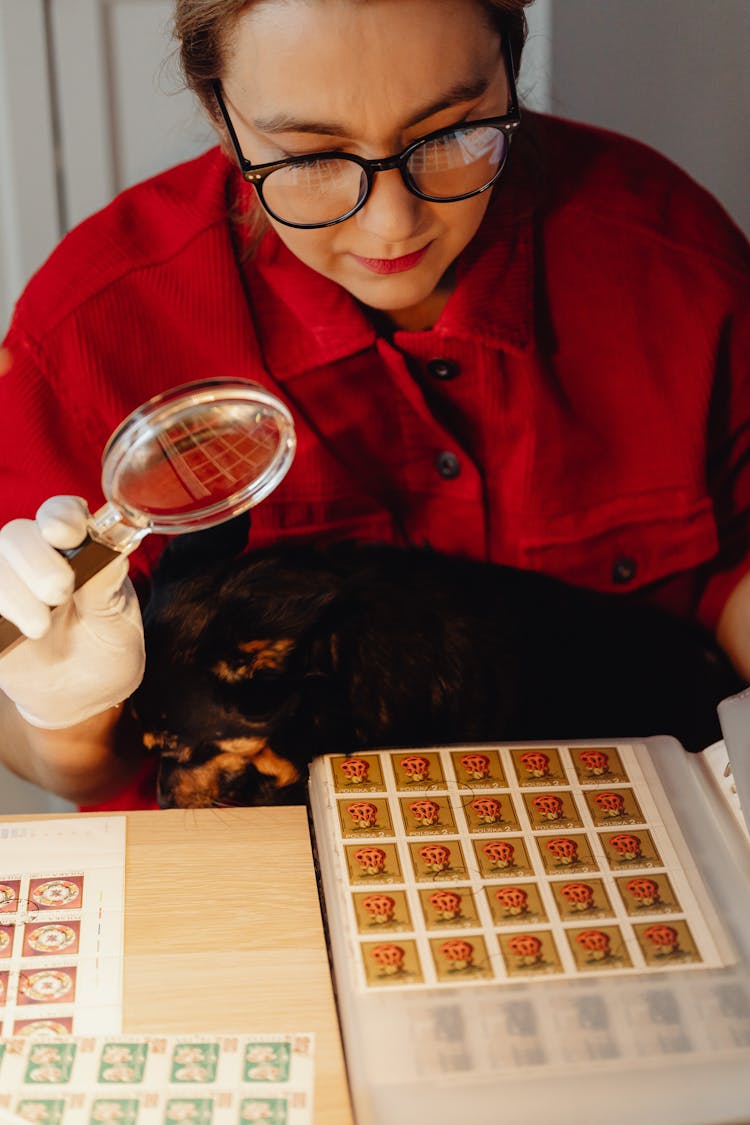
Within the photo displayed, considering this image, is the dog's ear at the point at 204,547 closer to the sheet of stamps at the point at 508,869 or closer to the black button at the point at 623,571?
the sheet of stamps at the point at 508,869

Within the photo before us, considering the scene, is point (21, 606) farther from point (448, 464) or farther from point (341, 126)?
point (448, 464)

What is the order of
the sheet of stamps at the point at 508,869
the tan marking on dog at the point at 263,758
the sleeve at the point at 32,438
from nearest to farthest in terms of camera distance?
1. the sheet of stamps at the point at 508,869
2. the tan marking on dog at the point at 263,758
3. the sleeve at the point at 32,438

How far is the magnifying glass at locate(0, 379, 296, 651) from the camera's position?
910 mm

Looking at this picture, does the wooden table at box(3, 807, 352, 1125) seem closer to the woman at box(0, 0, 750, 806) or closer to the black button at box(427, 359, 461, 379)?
the woman at box(0, 0, 750, 806)

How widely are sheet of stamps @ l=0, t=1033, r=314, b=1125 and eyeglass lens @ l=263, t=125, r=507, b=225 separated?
2.42 feet

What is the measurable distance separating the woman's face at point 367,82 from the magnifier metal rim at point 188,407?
0.25 m

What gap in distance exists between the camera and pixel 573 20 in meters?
1.67

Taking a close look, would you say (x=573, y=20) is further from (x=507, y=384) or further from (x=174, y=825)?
(x=174, y=825)

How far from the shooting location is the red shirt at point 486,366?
4.42ft

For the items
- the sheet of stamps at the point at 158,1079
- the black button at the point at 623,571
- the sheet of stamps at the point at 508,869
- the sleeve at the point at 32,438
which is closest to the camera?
the sheet of stamps at the point at 158,1079

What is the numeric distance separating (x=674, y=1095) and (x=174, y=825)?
46 centimetres

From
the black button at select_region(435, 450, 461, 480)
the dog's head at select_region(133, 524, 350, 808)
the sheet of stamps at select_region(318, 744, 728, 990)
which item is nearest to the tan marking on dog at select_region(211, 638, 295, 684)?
the dog's head at select_region(133, 524, 350, 808)

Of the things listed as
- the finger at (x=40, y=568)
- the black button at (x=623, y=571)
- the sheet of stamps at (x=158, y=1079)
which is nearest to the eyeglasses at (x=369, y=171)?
the finger at (x=40, y=568)

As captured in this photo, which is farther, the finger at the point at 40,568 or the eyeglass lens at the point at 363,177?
the eyeglass lens at the point at 363,177
